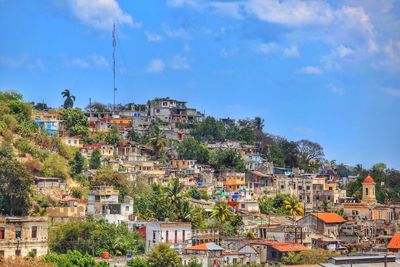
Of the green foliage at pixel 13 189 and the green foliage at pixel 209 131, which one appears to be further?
the green foliage at pixel 209 131

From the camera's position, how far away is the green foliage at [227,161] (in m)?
75.8

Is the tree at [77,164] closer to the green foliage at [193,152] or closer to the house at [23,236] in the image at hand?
the green foliage at [193,152]

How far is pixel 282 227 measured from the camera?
5588 cm

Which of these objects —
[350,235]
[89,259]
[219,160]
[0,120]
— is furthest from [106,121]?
[89,259]

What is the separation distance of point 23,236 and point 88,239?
446cm

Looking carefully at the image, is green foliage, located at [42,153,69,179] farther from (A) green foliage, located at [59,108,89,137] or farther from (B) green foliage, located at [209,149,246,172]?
(B) green foliage, located at [209,149,246,172]

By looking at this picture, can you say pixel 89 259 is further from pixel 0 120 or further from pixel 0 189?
pixel 0 120

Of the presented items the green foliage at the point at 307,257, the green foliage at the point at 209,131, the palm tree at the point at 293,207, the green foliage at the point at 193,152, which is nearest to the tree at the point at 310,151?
the green foliage at the point at 209,131

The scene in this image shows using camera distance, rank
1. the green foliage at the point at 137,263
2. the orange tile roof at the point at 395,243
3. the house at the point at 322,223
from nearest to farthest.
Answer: the green foliage at the point at 137,263, the orange tile roof at the point at 395,243, the house at the point at 322,223

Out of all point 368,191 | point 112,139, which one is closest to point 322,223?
point 368,191

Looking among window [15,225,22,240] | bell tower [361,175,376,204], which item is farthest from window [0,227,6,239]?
bell tower [361,175,376,204]

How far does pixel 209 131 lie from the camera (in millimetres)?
88500

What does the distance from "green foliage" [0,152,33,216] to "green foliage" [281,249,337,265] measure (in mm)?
15453

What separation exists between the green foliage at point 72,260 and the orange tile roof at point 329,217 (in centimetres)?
2208
